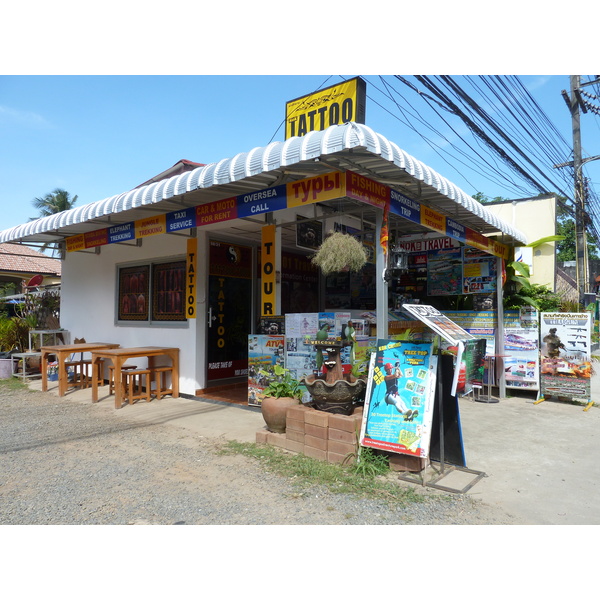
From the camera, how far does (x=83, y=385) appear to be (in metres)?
8.83

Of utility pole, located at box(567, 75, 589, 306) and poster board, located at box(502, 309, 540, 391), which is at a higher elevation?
utility pole, located at box(567, 75, 589, 306)

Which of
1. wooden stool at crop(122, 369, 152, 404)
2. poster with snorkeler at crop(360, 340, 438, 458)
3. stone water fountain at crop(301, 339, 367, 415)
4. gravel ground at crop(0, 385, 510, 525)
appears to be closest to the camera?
gravel ground at crop(0, 385, 510, 525)

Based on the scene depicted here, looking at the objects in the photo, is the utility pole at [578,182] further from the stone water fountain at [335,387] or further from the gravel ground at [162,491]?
the gravel ground at [162,491]

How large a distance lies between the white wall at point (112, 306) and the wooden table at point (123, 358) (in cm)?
13

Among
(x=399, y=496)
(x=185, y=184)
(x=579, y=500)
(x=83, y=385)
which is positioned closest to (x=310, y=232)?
(x=185, y=184)

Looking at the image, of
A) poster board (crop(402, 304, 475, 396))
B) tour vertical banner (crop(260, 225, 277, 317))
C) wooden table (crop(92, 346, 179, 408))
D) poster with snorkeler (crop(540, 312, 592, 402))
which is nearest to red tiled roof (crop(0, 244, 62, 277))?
wooden table (crop(92, 346, 179, 408))

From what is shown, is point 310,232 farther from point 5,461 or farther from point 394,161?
point 5,461

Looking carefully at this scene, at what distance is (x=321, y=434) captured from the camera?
440 cm

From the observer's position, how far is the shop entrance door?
7.86m

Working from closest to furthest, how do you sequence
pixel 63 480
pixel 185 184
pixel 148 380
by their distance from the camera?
pixel 63 480 → pixel 185 184 → pixel 148 380

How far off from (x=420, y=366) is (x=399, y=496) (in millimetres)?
1133

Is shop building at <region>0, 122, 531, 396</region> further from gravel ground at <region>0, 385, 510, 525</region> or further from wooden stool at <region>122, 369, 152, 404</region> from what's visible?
gravel ground at <region>0, 385, 510, 525</region>

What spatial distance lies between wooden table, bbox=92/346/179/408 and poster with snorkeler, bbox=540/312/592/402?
20.8ft

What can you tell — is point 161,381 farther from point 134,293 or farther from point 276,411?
point 276,411
